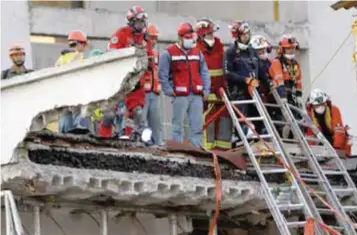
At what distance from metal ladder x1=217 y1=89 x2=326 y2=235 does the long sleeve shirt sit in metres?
0.51

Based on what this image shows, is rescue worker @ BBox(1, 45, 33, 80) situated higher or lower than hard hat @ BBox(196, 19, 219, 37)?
lower

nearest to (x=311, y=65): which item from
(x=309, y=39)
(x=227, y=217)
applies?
(x=309, y=39)

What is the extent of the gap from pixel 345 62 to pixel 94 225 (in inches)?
346

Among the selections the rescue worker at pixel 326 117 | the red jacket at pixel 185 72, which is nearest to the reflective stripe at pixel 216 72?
the red jacket at pixel 185 72

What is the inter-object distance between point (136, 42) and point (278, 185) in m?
2.63

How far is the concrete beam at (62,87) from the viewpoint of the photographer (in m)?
15.4

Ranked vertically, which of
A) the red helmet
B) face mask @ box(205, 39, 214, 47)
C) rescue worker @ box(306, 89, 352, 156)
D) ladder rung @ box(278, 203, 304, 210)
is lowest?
ladder rung @ box(278, 203, 304, 210)

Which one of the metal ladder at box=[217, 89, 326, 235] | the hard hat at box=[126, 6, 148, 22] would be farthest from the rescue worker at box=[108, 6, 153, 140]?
the metal ladder at box=[217, 89, 326, 235]

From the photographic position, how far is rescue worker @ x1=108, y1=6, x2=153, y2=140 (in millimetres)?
18016

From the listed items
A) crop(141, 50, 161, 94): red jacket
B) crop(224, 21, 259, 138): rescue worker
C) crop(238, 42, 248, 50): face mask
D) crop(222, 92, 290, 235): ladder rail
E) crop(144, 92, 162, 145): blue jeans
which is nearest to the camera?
crop(222, 92, 290, 235): ladder rail

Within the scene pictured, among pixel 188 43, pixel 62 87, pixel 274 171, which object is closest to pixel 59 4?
pixel 188 43

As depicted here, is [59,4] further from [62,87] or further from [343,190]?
[62,87]

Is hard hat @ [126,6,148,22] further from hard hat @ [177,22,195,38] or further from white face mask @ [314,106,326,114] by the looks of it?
white face mask @ [314,106,326,114]

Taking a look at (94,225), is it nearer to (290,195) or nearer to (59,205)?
(59,205)
